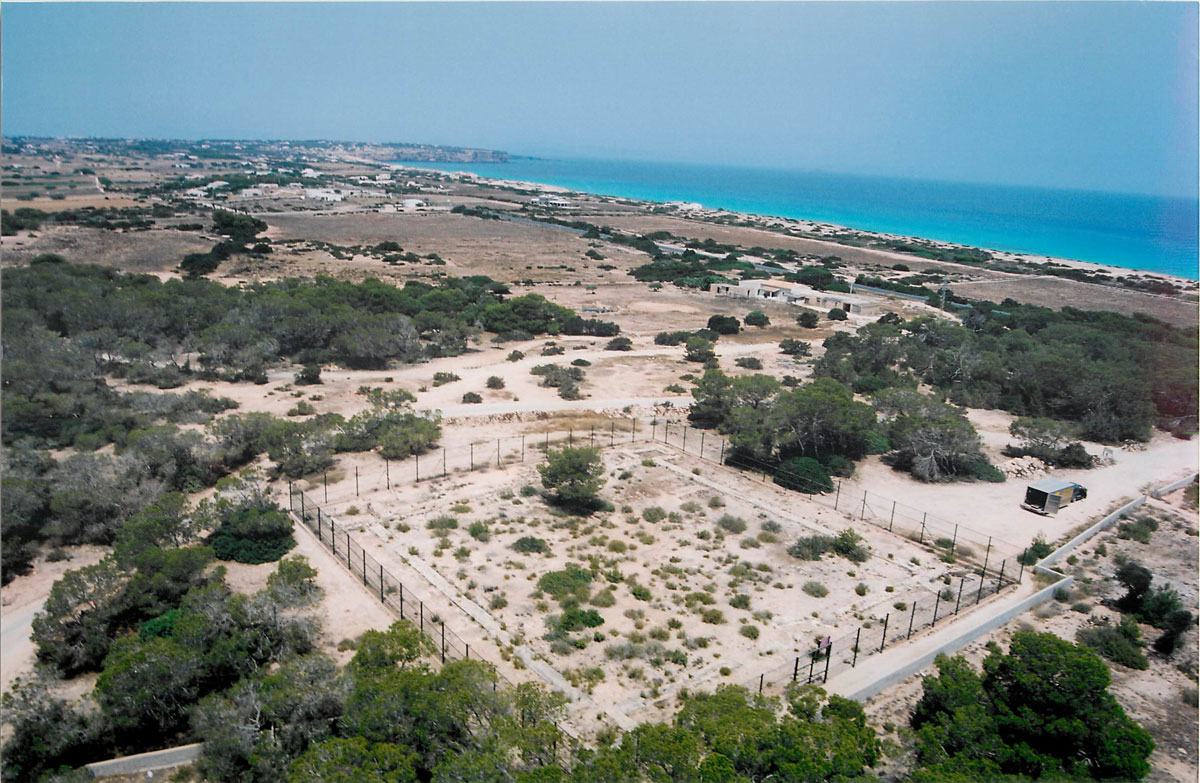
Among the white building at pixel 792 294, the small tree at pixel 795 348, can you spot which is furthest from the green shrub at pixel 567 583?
the white building at pixel 792 294

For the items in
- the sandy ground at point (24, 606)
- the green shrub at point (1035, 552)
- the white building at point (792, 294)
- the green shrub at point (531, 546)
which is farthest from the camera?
the white building at point (792, 294)

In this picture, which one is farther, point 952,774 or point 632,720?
point 632,720

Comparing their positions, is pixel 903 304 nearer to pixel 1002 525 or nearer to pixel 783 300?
pixel 783 300

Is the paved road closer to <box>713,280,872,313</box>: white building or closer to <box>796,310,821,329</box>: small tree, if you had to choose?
<box>796,310,821,329</box>: small tree

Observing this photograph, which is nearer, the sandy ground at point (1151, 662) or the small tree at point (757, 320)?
the sandy ground at point (1151, 662)

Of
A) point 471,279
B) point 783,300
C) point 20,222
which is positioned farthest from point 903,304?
point 20,222

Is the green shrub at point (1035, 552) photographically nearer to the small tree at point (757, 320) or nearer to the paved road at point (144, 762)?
the paved road at point (144, 762)
